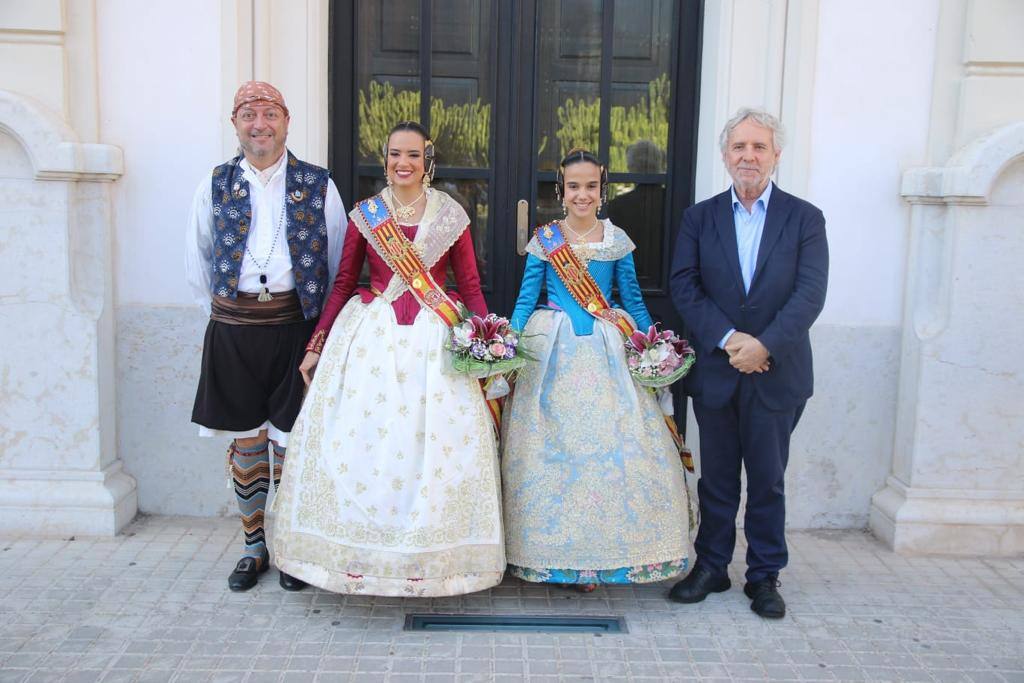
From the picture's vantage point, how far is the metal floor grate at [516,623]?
11.2ft

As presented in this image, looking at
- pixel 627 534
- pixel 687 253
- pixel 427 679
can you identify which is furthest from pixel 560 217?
pixel 427 679

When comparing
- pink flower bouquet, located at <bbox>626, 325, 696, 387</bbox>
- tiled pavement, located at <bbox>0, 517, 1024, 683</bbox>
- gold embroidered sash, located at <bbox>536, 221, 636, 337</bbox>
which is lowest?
tiled pavement, located at <bbox>0, 517, 1024, 683</bbox>

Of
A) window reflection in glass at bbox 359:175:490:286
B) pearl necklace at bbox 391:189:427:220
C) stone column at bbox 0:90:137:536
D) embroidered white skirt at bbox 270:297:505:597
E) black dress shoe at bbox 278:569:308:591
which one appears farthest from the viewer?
window reflection in glass at bbox 359:175:490:286

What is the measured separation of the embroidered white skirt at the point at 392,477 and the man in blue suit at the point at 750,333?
89cm

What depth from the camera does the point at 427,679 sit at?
3.05 meters

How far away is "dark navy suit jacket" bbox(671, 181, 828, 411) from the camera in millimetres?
3391

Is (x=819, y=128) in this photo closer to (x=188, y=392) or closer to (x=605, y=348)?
(x=605, y=348)

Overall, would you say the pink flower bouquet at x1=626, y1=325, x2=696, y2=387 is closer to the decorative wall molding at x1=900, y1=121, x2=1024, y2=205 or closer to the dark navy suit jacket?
the dark navy suit jacket

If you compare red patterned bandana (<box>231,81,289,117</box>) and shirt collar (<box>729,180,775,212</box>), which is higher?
red patterned bandana (<box>231,81,289,117</box>)

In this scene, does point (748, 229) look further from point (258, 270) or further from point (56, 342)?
point (56, 342)

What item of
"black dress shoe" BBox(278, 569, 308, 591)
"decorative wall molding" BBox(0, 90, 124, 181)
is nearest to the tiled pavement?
"black dress shoe" BBox(278, 569, 308, 591)

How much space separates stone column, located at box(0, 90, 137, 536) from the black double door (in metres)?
1.19

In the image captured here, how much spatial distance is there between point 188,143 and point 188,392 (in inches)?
46.3

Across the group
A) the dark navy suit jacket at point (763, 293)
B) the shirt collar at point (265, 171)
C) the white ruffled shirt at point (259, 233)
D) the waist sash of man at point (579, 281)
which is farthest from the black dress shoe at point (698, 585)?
the shirt collar at point (265, 171)
